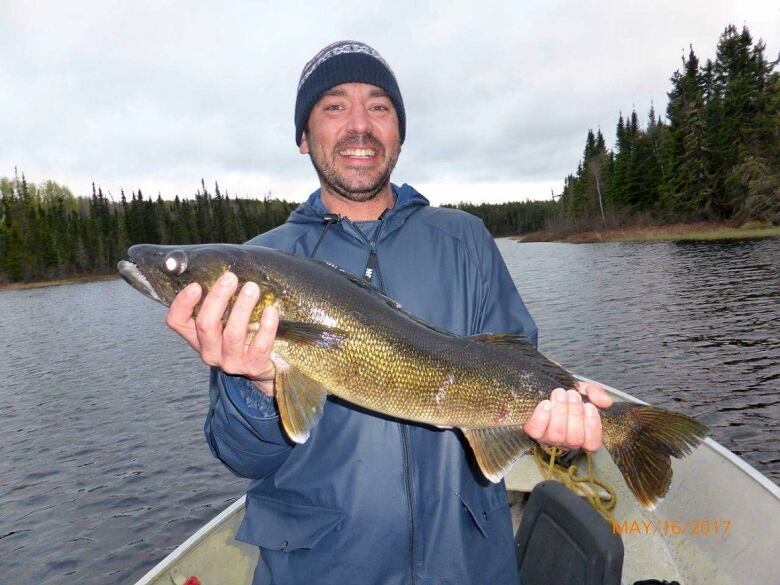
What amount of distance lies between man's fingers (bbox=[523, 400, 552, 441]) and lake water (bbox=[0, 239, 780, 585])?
315 inches

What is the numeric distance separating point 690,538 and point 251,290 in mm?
5070

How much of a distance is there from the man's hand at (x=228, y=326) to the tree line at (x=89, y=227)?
82.6 m

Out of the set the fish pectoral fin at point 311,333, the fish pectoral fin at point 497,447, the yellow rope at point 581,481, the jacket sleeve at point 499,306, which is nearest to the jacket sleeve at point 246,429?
the fish pectoral fin at point 311,333

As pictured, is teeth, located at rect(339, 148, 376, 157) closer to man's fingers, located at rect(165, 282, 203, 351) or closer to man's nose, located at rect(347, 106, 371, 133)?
man's nose, located at rect(347, 106, 371, 133)

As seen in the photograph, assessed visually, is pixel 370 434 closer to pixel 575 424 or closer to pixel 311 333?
pixel 311 333

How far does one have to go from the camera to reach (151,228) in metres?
113

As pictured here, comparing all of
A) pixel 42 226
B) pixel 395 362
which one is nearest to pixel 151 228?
pixel 42 226

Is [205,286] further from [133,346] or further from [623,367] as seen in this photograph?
[133,346]

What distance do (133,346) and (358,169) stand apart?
980 inches

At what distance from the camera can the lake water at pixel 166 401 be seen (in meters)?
9.96

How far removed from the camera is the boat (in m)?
4.42

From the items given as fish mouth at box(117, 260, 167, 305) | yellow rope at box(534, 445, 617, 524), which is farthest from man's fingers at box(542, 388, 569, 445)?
yellow rope at box(534, 445, 617, 524)

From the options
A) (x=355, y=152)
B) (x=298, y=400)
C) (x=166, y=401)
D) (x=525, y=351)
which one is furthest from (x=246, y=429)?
(x=166, y=401)

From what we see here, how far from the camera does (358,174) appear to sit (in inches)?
142
